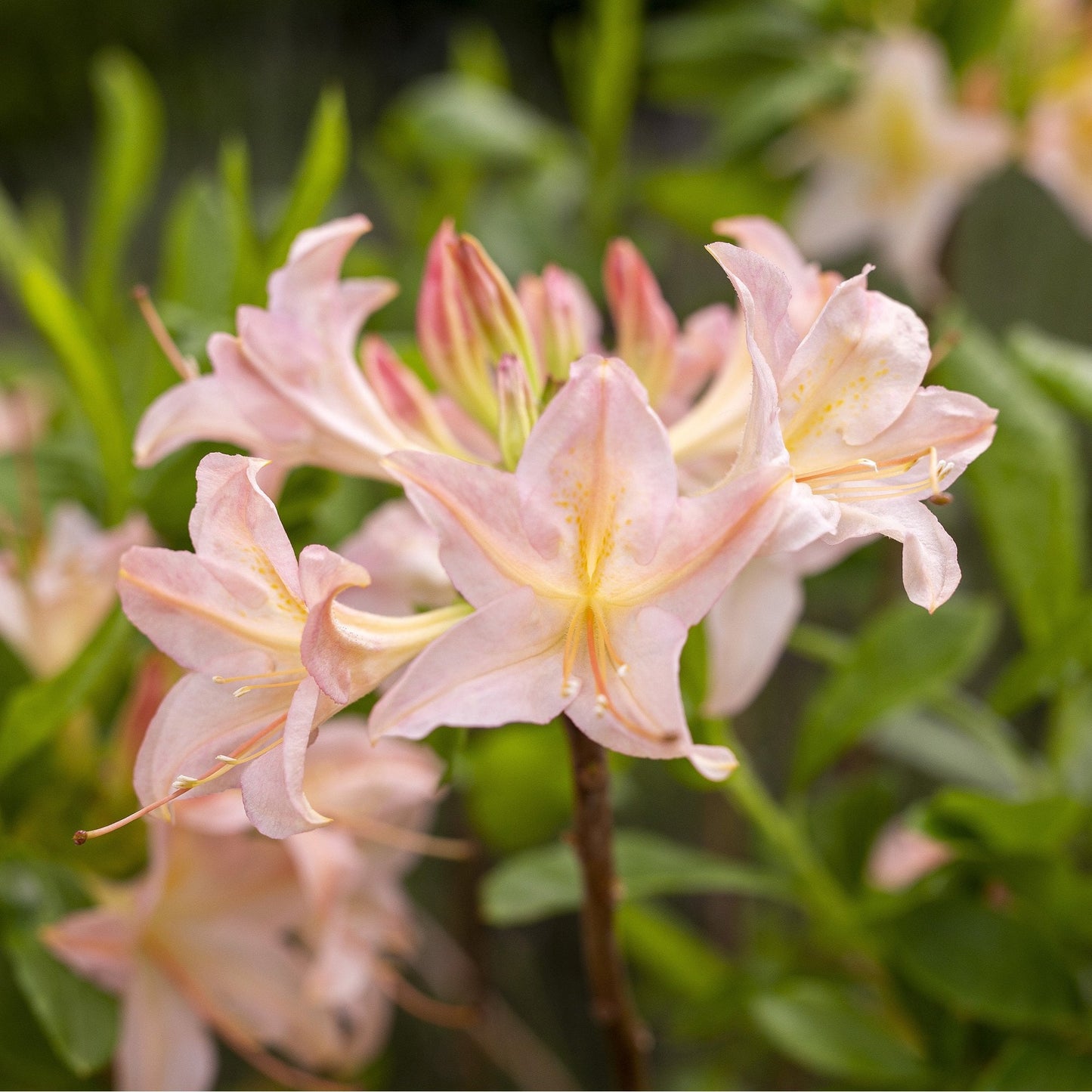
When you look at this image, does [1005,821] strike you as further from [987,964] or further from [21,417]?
[21,417]

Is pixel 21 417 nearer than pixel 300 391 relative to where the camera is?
No

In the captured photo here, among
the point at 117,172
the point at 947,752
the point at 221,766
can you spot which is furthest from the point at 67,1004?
the point at 947,752

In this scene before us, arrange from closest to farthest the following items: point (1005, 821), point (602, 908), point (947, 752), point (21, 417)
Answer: point (602, 908) < point (1005, 821) < point (21, 417) < point (947, 752)

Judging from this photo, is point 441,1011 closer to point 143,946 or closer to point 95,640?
point 143,946

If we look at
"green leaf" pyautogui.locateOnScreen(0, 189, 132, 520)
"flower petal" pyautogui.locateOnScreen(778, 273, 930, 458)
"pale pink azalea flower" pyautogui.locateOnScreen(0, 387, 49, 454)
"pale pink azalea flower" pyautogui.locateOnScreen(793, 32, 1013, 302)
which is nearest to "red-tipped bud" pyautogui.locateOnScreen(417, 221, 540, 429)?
"flower petal" pyautogui.locateOnScreen(778, 273, 930, 458)

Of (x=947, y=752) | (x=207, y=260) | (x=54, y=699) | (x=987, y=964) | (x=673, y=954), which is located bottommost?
(x=673, y=954)

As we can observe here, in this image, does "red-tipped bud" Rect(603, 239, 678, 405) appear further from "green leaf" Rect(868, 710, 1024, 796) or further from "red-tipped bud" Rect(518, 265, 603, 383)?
"green leaf" Rect(868, 710, 1024, 796)

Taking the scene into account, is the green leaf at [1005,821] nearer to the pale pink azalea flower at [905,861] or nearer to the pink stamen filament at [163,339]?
the pale pink azalea flower at [905,861]

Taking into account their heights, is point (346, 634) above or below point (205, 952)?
above
